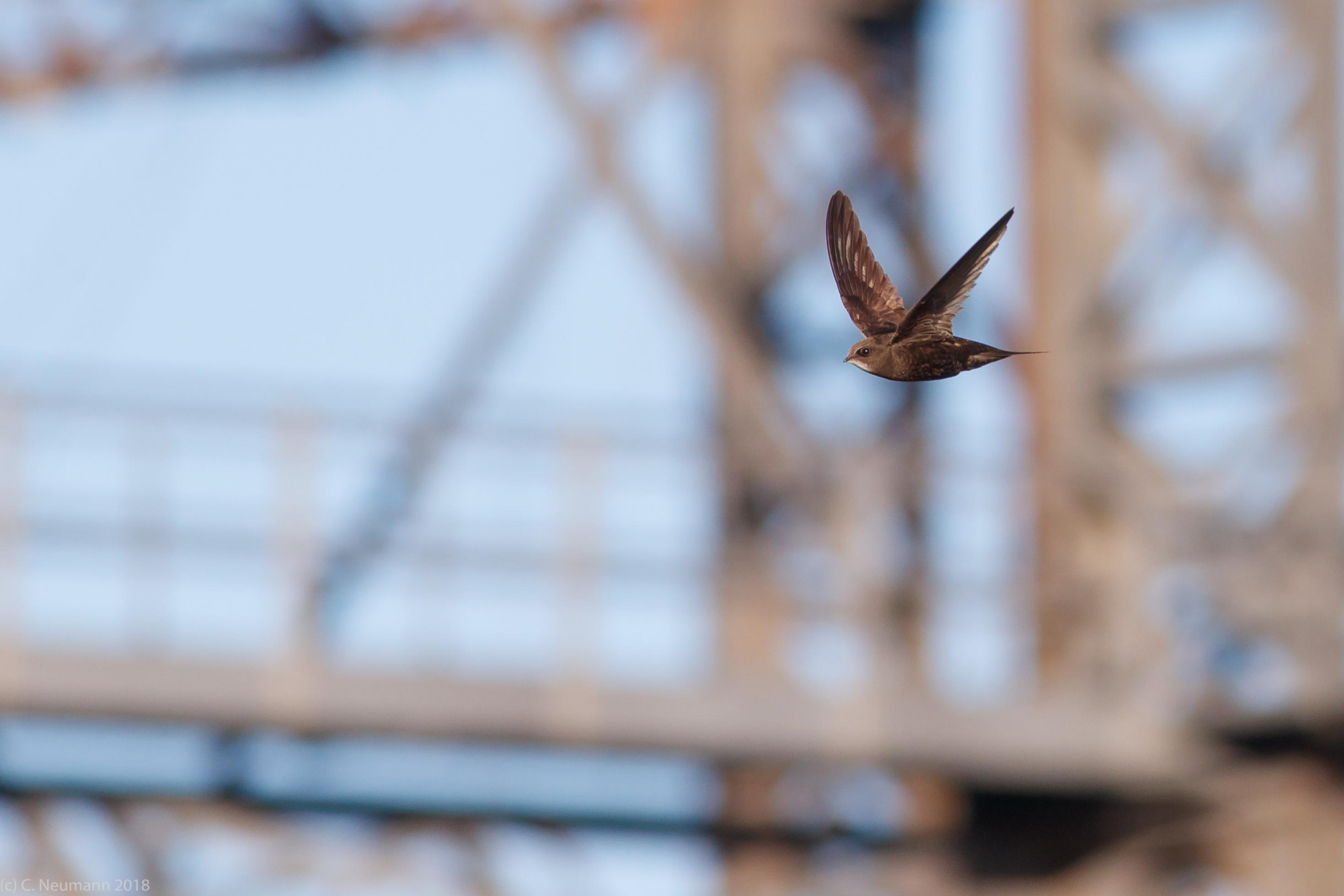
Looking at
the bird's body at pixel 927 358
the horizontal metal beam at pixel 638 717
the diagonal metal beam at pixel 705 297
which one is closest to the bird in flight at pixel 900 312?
the bird's body at pixel 927 358

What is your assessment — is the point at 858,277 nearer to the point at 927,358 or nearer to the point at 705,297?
the point at 927,358

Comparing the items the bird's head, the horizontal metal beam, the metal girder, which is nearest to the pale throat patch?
the bird's head

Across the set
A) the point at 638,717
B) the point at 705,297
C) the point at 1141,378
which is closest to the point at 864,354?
the point at 638,717

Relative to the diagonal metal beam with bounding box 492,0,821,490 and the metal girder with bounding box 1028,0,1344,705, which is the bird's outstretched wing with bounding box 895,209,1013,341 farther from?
the diagonal metal beam with bounding box 492,0,821,490

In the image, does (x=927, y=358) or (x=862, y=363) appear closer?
(x=927, y=358)

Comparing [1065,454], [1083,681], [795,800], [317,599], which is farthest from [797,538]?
[317,599]

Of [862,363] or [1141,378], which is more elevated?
[1141,378]
